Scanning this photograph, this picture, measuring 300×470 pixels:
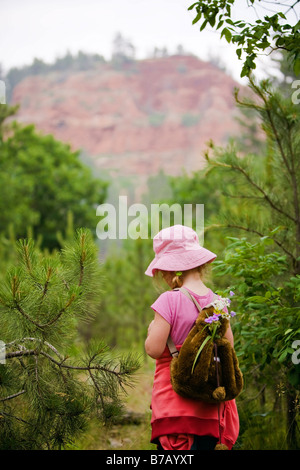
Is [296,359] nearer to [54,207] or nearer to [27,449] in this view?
[27,449]

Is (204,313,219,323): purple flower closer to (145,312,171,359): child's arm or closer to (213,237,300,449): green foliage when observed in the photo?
(145,312,171,359): child's arm

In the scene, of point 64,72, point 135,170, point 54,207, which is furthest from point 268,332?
point 64,72

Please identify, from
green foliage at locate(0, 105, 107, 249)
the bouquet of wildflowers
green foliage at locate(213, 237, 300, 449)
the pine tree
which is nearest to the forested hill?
green foliage at locate(0, 105, 107, 249)

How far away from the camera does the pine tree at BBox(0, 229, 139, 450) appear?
229 centimetres

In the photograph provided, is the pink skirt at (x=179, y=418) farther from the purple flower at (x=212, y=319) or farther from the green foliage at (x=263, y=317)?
the green foliage at (x=263, y=317)

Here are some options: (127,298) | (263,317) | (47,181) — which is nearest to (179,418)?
(263,317)

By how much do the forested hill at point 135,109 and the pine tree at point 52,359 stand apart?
102 metres

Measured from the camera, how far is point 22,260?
236 cm

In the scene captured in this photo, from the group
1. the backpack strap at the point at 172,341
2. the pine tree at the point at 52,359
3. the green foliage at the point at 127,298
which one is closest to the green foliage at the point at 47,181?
the green foliage at the point at 127,298

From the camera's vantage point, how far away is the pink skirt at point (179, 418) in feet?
6.77

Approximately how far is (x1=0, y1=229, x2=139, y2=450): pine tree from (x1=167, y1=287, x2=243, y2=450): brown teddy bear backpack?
1.80 ft

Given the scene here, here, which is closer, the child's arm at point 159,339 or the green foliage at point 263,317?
the child's arm at point 159,339

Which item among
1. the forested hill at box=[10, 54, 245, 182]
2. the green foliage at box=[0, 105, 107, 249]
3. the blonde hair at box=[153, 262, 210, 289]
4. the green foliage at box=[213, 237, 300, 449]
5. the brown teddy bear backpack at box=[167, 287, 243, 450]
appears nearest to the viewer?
the brown teddy bear backpack at box=[167, 287, 243, 450]

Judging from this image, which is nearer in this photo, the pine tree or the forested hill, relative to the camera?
the pine tree
